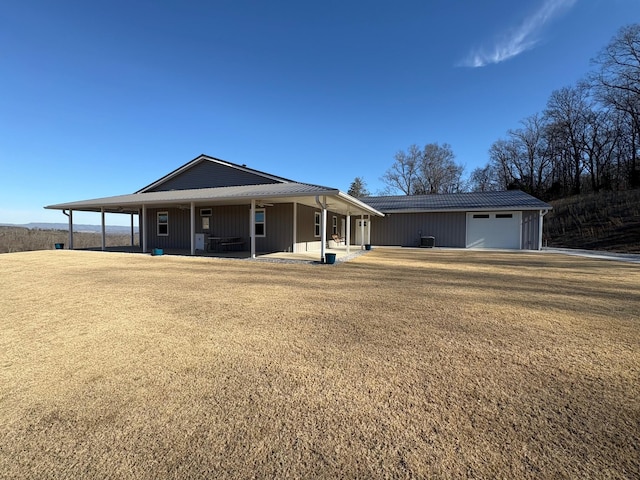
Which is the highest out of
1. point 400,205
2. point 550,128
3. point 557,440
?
point 550,128

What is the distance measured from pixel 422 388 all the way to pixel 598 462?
101cm

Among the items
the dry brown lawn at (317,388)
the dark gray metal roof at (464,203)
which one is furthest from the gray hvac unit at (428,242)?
the dry brown lawn at (317,388)

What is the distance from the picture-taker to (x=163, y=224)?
632 inches

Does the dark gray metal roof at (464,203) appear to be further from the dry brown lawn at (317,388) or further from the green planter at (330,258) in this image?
the dry brown lawn at (317,388)

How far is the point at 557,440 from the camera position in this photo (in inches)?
68.2

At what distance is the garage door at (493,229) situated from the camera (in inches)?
639

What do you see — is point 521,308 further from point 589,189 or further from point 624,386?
point 589,189

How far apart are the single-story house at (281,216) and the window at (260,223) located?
0.05 metres

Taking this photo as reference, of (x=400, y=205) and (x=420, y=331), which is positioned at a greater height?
(x=400, y=205)

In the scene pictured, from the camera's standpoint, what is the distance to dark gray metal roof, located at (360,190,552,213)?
52.6ft

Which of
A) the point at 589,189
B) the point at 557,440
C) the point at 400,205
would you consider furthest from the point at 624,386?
the point at 589,189

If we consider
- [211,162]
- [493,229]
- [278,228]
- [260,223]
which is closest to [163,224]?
[211,162]

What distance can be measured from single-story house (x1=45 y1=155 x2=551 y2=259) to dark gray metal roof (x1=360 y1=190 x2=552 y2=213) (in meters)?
0.05

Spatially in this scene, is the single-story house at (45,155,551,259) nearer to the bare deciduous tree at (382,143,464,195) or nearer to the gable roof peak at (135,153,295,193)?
the gable roof peak at (135,153,295,193)
